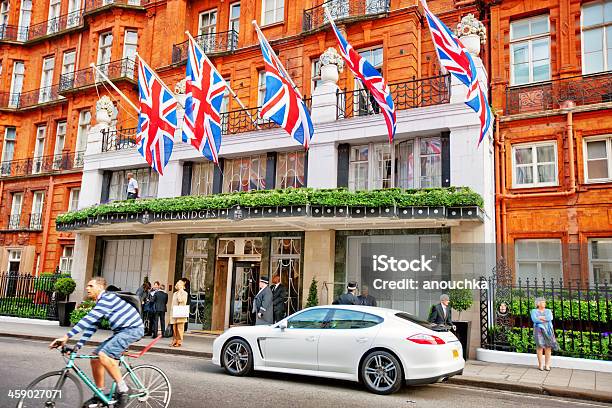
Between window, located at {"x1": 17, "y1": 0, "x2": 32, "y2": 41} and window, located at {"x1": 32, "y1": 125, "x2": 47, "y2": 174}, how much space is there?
656 centimetres

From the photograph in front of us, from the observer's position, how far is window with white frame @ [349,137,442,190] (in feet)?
51.5

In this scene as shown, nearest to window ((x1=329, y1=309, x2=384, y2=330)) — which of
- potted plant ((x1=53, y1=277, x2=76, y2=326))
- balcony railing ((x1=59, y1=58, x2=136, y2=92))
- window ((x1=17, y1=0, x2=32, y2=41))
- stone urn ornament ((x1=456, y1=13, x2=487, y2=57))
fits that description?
stone urn ornament ((x1=456, y1=13, x2=487, y2=57))

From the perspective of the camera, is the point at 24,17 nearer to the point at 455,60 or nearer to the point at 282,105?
the point at 282,105

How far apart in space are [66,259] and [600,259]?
2330 cm

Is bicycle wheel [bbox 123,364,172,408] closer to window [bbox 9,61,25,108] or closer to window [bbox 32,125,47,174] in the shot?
window [bbox 32,125,47,174]

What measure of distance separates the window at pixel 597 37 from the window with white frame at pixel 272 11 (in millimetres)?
11767

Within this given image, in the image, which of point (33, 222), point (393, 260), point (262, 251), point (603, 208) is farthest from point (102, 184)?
point (603, 208)

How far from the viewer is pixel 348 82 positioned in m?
19.3

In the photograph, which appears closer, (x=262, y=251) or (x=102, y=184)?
(x=262, y=251)

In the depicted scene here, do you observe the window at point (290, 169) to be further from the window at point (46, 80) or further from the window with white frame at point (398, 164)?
the window at point (46, 80)

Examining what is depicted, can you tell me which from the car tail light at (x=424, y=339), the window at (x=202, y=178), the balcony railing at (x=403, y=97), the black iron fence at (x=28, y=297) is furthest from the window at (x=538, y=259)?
the black iron fence at (x=28, y=297)

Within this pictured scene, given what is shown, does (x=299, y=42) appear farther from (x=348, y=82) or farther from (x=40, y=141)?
(x=40, y=141)

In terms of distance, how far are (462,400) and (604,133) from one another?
10.7 meters

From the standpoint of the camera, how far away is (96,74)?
85.3 ft
